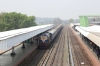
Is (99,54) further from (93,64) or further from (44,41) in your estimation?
(44,41)

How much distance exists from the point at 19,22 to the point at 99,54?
6387 centimetres

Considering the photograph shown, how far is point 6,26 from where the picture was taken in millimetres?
65312

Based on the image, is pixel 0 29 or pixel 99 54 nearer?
pixel 99 54

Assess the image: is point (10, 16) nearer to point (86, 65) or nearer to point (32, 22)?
point (32, 22)

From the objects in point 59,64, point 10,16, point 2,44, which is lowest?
point 59,64

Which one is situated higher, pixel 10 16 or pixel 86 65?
pixel 10 16

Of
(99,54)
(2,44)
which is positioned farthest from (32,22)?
(2,44)

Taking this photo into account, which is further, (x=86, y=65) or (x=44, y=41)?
(x=44, y=41)

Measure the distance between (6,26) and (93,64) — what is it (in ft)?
167

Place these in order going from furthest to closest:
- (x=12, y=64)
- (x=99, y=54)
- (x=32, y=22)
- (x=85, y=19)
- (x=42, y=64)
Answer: (x=32, y=22), (x=85, y=19), (x=99, y=54), (x=42, y=64), (x=12, y=64)

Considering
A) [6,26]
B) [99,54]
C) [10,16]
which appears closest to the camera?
[99,54]

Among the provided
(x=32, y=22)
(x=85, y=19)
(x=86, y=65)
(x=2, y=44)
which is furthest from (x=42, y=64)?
(x=32, y=22)

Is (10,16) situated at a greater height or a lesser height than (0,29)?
greater

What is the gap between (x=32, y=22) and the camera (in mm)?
100250
